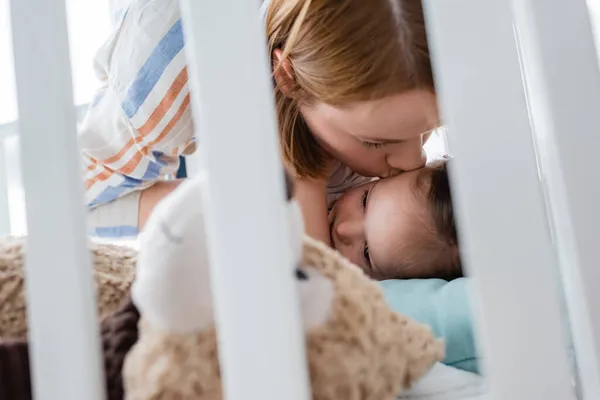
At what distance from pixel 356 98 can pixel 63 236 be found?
44 cm

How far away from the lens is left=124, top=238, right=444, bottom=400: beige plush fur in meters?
0.32

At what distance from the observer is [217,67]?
30 cm

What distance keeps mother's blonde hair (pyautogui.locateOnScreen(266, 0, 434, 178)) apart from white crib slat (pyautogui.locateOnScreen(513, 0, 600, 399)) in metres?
0.32

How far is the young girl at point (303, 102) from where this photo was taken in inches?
26.9

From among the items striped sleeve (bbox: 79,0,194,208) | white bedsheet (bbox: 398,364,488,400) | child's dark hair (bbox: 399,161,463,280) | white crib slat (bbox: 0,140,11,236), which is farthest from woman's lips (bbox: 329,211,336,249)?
white crib slat (bbox: 0,140,11,236)

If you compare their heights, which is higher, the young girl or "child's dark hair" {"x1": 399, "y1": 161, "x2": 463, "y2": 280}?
the young girl

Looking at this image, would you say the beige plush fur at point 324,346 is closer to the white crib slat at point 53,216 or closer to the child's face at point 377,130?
the white crib slat at point 53,216

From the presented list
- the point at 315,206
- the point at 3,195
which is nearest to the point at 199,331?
the point at 315,206

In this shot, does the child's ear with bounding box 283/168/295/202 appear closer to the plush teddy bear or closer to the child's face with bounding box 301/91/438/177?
the plush teddy bear

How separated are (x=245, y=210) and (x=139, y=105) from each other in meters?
0.64

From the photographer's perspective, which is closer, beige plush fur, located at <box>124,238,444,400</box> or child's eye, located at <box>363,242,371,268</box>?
beige plush fur, located at <box>124,238,444,400</box>

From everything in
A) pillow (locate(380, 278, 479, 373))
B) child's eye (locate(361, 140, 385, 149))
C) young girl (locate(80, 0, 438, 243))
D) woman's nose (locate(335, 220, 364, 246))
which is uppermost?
young girl (locate(80, 0, 438, 243))

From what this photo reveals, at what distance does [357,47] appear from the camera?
27.0 inches

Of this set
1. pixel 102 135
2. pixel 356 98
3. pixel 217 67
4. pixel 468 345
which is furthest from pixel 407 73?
pixel 102 135
